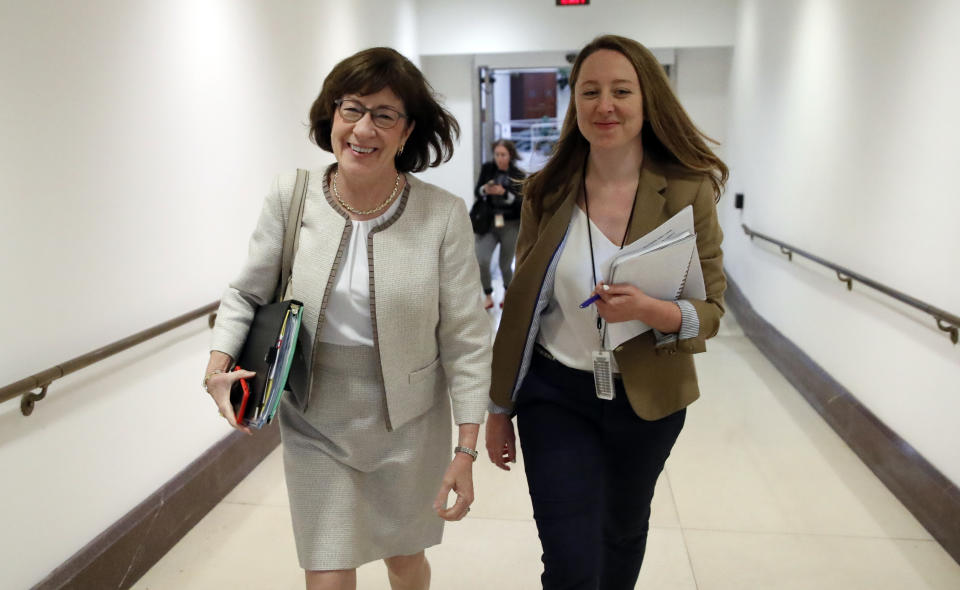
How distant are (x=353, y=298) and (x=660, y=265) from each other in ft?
2.29

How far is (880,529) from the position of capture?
3.17 metres

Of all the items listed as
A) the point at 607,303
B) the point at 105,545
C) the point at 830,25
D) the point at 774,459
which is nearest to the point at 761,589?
the point at 774,459

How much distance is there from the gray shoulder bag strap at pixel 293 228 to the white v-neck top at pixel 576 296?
2.08ft

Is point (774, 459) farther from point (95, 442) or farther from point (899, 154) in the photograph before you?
point (95, 442)

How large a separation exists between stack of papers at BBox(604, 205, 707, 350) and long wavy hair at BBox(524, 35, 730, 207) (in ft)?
0.74

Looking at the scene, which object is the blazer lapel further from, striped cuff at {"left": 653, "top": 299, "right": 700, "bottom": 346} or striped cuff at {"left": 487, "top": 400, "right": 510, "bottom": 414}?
striped cuff at {"left": 487, "top": 400, "right": 510, "bottom": 414}

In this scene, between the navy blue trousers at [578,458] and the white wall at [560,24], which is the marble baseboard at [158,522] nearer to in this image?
the navy blue trousers at [578,458]

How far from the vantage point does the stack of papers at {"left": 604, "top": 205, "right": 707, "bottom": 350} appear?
5.42 feet

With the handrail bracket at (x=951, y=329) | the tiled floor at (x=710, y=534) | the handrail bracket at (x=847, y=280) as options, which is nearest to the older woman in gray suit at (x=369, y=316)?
the tiled floor at (x=710, y=534)

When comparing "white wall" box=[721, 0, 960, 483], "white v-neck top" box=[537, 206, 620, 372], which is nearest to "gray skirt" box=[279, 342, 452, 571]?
"white v-neck top" box=[537, 206, 620, 372]

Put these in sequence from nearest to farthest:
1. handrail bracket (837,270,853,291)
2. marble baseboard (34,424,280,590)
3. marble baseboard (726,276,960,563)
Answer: marble baseboard (34,424,280,590) → marble baseboard (726,276,960,563) → handrail bracket (837,270,853,291)

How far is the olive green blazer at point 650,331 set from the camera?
5.93 ft

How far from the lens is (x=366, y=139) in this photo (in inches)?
66.7

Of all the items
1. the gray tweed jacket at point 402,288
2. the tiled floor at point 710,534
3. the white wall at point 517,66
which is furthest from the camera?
the white wall at point 517,66
